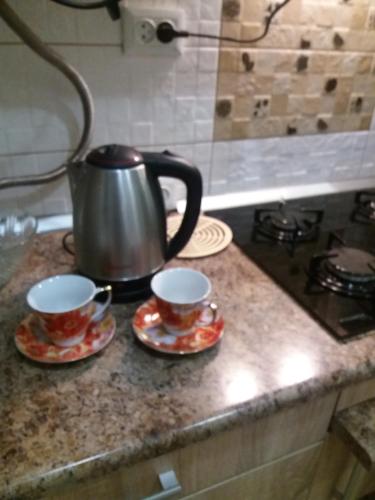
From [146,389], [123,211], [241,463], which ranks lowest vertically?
[241,463]

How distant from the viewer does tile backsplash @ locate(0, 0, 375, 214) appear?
2.48ft

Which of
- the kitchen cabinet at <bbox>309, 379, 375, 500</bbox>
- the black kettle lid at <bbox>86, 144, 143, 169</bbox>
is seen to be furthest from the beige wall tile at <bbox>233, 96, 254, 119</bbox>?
the kitchen cabinet at <bbox>309, 379, 375, 500</bbox>

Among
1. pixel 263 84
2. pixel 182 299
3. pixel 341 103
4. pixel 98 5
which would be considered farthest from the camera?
pixel 341 103

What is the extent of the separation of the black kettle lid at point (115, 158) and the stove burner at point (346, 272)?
365 mm

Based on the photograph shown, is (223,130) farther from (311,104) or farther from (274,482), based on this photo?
(274,482)

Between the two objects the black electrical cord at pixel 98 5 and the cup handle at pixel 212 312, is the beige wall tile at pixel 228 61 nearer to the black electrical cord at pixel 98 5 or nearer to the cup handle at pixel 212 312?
the black electrical cord at pixel 98 5

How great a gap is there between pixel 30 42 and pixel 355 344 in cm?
73

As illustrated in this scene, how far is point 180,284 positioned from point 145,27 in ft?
1.71

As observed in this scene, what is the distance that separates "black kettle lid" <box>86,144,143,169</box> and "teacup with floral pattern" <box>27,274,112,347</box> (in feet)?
0.57

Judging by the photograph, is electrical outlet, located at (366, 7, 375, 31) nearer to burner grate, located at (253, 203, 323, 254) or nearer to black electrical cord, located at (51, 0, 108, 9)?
burner grate, located at (253, 203, 323, 254)

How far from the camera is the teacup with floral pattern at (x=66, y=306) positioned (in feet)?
1.68

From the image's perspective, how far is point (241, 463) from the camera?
22.5 inches

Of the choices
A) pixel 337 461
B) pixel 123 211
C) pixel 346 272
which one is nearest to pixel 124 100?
pixel 123 211

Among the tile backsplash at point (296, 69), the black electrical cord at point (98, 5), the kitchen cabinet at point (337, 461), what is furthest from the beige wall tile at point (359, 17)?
the kitchen cabinet at point (337, 461)
